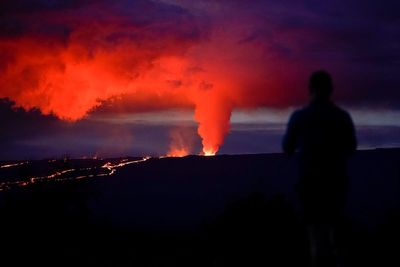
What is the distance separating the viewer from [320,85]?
22.1 feet

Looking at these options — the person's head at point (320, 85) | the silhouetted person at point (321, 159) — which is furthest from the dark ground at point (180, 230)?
the person's head at point (320, 85)

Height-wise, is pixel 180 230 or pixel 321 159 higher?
pixel 321 159

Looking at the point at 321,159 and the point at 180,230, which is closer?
the point at 321,159

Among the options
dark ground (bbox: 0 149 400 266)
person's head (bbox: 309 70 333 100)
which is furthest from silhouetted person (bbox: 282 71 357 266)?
dark ground (bbox: 0 149 400 266)

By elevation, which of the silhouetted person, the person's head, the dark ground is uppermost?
the person's head

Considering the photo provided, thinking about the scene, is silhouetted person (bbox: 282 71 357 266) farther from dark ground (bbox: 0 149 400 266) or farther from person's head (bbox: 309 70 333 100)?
dark ground (bbox: 0 149 400 266)

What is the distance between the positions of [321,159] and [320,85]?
871mm

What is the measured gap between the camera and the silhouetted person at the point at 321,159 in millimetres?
6730

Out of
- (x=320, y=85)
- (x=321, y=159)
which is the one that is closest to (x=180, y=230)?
(x=321, y=159)

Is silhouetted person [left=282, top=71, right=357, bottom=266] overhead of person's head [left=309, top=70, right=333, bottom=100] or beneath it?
beneath

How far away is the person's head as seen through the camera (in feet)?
22.0

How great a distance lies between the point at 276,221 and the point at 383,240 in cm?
216

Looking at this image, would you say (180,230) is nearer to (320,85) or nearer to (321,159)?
(321,159)

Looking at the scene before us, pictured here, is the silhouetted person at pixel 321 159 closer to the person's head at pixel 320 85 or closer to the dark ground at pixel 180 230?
the person's head at pixel 320 85
